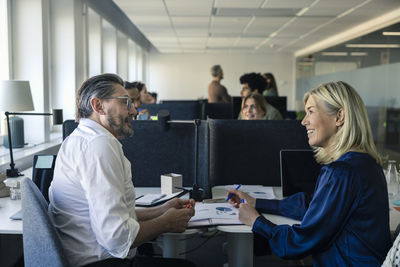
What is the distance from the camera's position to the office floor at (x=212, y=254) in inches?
120

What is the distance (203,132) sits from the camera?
2283 mm

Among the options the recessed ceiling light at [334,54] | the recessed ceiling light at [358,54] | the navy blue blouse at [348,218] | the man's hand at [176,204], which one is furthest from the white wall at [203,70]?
the navy blue blouse at [348,218]

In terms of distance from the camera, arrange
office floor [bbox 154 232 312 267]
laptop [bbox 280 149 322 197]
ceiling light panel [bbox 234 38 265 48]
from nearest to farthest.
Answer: laptop [bbox 280 149 322 197]
office floor [bbox 154 232 312 267]
ceiling light panel [bbox 234 38 265 48]

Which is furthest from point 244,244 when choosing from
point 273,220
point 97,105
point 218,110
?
point 218,110

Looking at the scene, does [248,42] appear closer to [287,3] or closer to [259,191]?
[287,3]

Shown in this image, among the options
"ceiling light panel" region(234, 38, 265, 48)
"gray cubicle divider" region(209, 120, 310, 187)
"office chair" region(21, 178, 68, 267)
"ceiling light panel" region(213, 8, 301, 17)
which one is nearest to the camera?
"office chair" region(21, 178, 68, 267)

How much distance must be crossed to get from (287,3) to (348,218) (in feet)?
15.6

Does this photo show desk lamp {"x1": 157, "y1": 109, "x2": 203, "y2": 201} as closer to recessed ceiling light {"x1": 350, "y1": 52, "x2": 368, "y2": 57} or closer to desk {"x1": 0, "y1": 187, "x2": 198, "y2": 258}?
desk {"x1": 0, "y1": 187, "x2": 198, "y2": 258}

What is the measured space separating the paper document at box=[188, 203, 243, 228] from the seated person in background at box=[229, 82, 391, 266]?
0.73ft

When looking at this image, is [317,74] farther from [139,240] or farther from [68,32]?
[139,240]

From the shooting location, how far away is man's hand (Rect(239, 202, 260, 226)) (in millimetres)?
1580

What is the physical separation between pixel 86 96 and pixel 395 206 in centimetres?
145

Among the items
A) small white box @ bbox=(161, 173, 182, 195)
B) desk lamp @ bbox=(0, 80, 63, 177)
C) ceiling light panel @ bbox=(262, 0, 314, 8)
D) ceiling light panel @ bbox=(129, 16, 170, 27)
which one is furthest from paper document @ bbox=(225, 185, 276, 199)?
ceiling light panel @ bbox=(129, 16, 170, 27)

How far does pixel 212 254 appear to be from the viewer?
10.6ft
